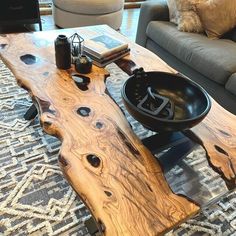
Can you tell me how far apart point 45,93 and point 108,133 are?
37 cm

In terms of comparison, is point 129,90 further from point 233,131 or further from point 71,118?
point 233,131

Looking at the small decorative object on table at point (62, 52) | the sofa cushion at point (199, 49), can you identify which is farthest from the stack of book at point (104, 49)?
the sofa cushion at point (199, 49)

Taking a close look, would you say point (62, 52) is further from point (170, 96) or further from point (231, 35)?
point (231, 35)

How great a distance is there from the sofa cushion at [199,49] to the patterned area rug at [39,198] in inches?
34.2

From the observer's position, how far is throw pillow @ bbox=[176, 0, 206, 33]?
2170 mm

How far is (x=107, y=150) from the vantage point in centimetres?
96

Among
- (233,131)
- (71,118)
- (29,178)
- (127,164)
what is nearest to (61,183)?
(29,178)

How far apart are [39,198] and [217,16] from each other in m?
1.89

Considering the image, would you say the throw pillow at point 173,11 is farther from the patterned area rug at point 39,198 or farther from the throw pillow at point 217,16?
the patterned area rug at point 39,198

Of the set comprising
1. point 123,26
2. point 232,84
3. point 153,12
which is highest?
point 153,12

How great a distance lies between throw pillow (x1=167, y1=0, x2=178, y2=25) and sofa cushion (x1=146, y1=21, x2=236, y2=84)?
0.05 metres

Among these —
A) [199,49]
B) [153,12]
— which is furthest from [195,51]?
[153,12]

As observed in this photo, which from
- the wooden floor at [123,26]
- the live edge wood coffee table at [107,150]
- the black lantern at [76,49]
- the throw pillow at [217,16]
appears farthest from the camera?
the wooden floor at [123,26]

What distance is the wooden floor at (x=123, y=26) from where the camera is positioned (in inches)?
110
